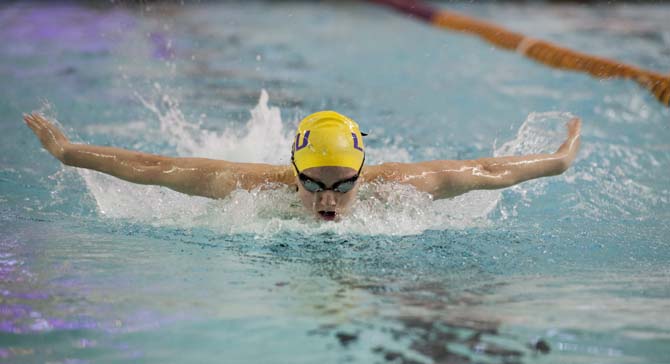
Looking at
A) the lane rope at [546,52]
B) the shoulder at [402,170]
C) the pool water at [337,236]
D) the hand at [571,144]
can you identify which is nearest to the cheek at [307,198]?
the pool water at [337,236]

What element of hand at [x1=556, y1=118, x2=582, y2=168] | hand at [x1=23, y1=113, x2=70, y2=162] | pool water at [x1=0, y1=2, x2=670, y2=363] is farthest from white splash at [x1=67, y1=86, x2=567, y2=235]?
hand at [x1=23, y1=113, x2=70, y2=162]

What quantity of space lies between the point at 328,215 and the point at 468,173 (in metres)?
0.72

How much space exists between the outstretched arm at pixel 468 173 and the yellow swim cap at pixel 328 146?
306 millimetres

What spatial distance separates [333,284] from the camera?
287 centimetres

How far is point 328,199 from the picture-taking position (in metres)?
3.20

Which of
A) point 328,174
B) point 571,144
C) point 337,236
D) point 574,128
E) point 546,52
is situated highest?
point 546,52

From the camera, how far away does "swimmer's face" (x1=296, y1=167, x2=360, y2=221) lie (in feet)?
A: 10.5

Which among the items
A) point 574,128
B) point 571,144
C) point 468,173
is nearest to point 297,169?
point 468,173

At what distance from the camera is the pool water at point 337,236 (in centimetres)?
243

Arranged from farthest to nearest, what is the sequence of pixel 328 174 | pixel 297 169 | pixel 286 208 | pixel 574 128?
pixel 574 128, pixel 286 208, pixel 297 169, pixel 328 174

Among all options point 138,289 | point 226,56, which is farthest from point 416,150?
point 226,56

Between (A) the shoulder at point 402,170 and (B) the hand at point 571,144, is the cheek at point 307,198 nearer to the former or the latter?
(A) the shoulder at point 402,170

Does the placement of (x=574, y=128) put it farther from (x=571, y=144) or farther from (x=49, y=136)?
(x=49, y=136)

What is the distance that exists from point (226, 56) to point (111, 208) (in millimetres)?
5227
